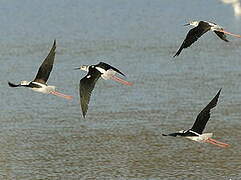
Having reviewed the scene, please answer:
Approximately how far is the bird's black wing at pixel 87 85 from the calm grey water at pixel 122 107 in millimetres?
8987

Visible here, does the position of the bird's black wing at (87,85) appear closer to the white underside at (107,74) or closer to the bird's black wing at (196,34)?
the white underside at (107,74)

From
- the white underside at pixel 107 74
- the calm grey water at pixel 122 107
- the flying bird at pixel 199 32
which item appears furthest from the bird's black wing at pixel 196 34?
the calm grey water at pixel 122 107

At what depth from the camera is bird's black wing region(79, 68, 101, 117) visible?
53.7 feet

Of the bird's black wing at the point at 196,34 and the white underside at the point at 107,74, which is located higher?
the bird's black wing at the point at 196,34

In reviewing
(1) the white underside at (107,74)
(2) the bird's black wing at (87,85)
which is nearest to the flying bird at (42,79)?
(2) the bird's black wing at (87,85)

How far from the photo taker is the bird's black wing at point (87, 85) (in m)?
16.4

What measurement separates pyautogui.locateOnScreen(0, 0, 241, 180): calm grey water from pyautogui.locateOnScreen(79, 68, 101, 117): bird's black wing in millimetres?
8987

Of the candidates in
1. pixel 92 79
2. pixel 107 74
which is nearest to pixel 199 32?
pixel 107 74

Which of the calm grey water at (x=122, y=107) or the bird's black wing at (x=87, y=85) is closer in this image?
the bird's black wing at (x=87, y=85)

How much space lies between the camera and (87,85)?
16.5m

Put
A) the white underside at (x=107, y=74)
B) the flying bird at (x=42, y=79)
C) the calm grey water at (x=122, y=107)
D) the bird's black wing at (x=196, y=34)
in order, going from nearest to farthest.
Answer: the white underside at (x=107, y=74) < the flying bird at (x=42, y=79) < the bird's black wing at (x=196, y=34) < the calm grey water at (x=122, y=107)

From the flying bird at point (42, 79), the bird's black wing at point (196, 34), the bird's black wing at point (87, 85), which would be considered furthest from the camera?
the bird's black wing at point (196, 34)

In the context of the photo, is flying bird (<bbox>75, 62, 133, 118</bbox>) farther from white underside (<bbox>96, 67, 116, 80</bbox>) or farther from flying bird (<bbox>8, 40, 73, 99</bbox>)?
flying bird (<bbox>8, 40, 73, 99</bbox>)

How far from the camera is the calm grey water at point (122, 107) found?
26.4 m
